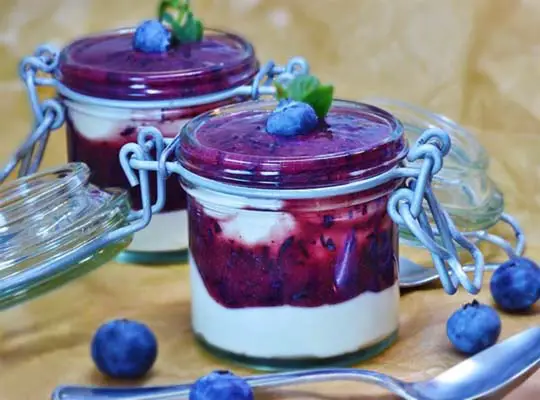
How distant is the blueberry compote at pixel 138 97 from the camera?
2.63 feet

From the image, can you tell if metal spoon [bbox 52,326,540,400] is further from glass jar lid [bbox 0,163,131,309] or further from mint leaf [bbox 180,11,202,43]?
mint leaf [bbox 180,11,202,43]

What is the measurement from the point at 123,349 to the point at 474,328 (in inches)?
8.5

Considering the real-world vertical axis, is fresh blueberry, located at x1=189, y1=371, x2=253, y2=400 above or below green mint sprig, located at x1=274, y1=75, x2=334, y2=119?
below

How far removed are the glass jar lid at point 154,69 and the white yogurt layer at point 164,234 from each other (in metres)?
0.09

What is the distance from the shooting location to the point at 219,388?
1.96ft

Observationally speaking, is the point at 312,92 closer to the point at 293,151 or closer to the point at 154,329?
→ the point at 293,151

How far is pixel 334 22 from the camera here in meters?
1.13

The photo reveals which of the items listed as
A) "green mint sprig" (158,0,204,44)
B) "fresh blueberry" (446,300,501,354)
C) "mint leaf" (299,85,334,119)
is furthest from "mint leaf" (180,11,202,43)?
"fresh blueberry" (446,300,501,354)

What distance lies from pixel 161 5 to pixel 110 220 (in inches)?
8.9

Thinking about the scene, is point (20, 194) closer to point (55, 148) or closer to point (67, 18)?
point (55, 148)

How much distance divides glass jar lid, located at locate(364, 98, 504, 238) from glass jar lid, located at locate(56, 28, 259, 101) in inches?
5.8

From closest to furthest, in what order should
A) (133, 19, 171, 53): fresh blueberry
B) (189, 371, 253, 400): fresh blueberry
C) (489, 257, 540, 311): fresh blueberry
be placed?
(189, 371, 253, 400): fresh blueberry
(489, 257, 540, 311): fresh blueberry
(133, 19, 171, 53): fresh blueberry

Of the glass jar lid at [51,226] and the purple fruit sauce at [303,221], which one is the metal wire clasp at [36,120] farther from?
the purple fruit sauce at [303,221]

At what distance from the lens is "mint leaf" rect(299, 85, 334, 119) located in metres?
0.68
